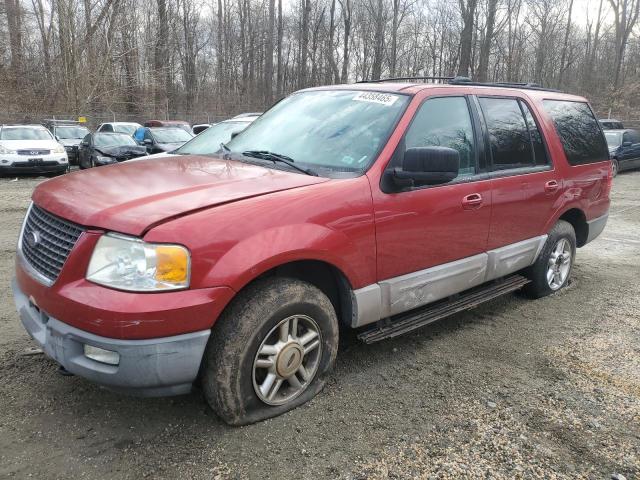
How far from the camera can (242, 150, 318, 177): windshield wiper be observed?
324cm

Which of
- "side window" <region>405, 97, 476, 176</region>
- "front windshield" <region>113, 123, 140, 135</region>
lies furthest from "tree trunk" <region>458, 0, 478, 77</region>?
"side window" <region>405, 97, 476, 176</region>

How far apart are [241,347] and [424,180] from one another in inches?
59.0

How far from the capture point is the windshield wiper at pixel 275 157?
10.6 feet

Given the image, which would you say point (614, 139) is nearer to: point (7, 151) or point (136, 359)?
point (7, 151)

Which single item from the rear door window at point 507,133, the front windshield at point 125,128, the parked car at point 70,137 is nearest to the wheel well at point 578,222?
the rear door window at point 507,133

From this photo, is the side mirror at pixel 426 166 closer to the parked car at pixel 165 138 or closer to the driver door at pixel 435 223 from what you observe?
the driver door at pixel 435 223

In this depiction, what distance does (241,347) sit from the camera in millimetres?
2688

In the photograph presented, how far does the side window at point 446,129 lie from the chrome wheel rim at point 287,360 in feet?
4.53

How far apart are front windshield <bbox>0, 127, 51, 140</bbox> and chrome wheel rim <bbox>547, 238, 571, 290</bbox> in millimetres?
14775

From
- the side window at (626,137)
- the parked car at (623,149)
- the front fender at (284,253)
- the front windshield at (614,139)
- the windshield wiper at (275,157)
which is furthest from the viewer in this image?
the side window at (626,137)

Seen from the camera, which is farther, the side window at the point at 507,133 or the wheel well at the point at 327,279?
the side window at the point at 507,133

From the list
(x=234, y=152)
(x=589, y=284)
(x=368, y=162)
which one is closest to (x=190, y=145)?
(x=234, y=152)

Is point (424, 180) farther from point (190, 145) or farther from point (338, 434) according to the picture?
point (190, 145)

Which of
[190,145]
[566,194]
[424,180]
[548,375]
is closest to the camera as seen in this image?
[424,180]
